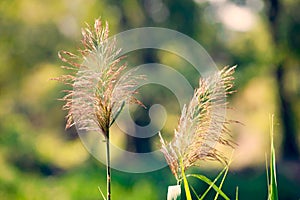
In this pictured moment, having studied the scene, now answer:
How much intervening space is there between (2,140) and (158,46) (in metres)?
7.97

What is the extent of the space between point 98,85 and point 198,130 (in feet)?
0.78

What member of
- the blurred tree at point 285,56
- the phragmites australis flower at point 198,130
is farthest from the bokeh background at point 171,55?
the phragmites australis flower at point 198,130

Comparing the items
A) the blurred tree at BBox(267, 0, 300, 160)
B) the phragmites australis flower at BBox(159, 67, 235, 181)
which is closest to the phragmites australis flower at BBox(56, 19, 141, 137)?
the phragmites australis flower at BBox(159, 67, 235, 181)

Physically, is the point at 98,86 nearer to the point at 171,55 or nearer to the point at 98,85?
the point at 98,85

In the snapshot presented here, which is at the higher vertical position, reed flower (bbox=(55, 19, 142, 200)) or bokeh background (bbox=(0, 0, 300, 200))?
bokeh background (bbox=(0, 0, 300, 200))

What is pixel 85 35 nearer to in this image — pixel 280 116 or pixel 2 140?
pixel 2 140

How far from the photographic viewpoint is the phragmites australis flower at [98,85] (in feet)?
4.64

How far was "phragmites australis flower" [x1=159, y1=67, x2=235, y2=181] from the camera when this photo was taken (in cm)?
143

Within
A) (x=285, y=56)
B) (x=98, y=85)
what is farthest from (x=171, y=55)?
(x=98, y=85)

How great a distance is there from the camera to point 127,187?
31.2 feet

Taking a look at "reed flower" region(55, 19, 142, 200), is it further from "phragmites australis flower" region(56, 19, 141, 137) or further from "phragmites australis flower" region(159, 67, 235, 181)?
"phragmites australis flower" region(159, 67, 235, 181)

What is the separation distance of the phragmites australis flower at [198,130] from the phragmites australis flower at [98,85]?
14 centimetres

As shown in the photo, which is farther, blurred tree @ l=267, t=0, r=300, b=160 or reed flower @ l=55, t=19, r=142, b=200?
blurred tree @ l=267, t=0, r=300, b=160

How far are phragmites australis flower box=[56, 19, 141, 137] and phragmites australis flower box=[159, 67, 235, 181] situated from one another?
14 centimetres
